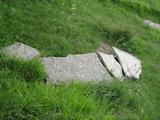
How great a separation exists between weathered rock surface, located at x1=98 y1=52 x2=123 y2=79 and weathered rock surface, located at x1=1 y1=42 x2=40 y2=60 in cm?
158

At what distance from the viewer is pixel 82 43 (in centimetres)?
882

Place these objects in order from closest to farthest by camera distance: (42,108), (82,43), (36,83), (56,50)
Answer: (42,108) → (36,83) → (56,50) → (82,43)

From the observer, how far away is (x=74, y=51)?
27.6ft

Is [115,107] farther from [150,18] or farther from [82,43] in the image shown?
[150,18]

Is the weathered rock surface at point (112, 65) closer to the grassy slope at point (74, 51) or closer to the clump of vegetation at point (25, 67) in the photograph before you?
the grassy slope at point (74, 51)

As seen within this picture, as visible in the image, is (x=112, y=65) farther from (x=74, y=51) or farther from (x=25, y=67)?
(x=25, y=67)

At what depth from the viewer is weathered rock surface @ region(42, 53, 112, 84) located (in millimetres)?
7090

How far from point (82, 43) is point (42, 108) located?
3473mm

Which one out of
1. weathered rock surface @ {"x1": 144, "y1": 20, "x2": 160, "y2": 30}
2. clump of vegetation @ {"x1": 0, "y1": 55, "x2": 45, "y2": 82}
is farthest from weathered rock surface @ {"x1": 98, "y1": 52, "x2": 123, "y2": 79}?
weathered rock surface @ {"x1": 144, "y1": 20, "x2": 160, "y2": 30}

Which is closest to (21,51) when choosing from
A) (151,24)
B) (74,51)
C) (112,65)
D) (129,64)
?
(74,51)

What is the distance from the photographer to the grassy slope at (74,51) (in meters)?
5.65

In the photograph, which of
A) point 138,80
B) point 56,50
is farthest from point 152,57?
point 56,50

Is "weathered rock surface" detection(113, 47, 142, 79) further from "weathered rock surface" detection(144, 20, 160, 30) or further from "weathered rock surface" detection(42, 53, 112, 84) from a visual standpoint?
"weathered rock surface" detection(144, 20, 160, 30)

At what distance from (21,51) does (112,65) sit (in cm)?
209
